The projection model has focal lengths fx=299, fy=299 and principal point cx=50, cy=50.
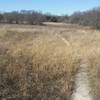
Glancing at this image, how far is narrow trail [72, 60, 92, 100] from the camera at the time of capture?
696 centimetres

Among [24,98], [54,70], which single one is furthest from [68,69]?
[24,98]

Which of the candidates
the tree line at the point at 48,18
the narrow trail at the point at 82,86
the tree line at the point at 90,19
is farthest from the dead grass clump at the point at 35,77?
the tree line at the point at 48,18

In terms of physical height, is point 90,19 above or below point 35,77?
below

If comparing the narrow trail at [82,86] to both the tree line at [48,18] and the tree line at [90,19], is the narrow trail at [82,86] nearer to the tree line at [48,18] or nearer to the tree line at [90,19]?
the tree line at [90,19]

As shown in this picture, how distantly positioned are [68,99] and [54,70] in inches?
80.5

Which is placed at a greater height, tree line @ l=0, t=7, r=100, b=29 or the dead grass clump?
the dead grass clump

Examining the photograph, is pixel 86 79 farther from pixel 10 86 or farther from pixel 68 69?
pixel 10 86

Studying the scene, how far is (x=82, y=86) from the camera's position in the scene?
786 centimetres

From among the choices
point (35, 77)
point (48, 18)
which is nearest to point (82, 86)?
point (35, 77)

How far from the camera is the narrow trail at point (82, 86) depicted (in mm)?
6962

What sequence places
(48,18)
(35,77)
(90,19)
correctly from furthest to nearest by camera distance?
1. (48,18)
2. (90,19)
3. (35,77)

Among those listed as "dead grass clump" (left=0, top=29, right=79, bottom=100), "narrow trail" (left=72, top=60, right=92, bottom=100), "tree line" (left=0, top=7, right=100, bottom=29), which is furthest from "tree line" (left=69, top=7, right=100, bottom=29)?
"dead grass clump" (left=0, top=29, right=79, bottom=100)

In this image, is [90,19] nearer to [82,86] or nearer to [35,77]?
[82,86]

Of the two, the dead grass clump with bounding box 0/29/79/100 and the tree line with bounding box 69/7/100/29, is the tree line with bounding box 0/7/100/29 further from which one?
the dead grass clump with bounding box 0/29/79/100
